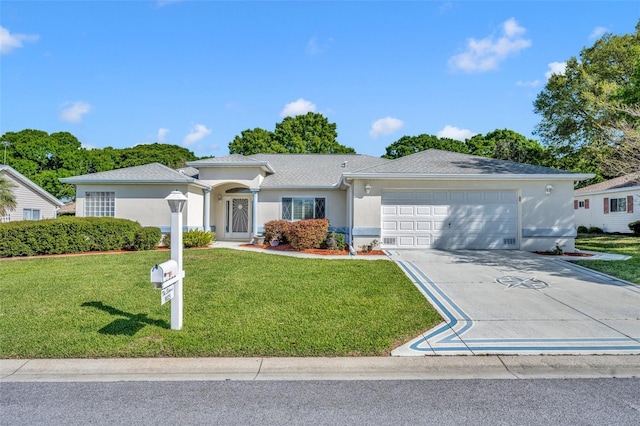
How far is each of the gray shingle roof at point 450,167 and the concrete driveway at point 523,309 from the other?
13.1 feet

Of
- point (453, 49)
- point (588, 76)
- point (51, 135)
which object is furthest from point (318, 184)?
point (51, 135)

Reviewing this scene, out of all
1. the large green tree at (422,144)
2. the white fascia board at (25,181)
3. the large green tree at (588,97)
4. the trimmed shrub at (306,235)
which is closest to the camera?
the trimmed shrub at (306,235)

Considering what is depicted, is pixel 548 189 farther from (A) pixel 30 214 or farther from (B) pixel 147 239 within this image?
(A) pixel 30 214

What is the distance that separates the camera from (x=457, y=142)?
42.2 m

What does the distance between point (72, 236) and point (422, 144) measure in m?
36.6

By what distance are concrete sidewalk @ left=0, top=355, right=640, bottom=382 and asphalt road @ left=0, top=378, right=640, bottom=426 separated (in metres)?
0.15

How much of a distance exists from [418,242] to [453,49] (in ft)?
22.5

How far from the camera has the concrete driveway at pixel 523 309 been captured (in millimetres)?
4660

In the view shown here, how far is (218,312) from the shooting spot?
19.4 feet


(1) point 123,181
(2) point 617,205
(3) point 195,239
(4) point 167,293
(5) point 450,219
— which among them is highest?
(1) point 123,181

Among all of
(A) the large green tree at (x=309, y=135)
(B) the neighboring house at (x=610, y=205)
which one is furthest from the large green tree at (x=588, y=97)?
(A) the large green tree at (x=309, y=135)

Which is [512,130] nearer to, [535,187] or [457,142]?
[457,142]

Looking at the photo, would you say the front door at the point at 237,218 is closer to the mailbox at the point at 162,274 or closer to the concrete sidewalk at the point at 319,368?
the mailbox at the point at 162,274

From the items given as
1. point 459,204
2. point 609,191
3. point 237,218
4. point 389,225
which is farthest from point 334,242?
point 609,191
